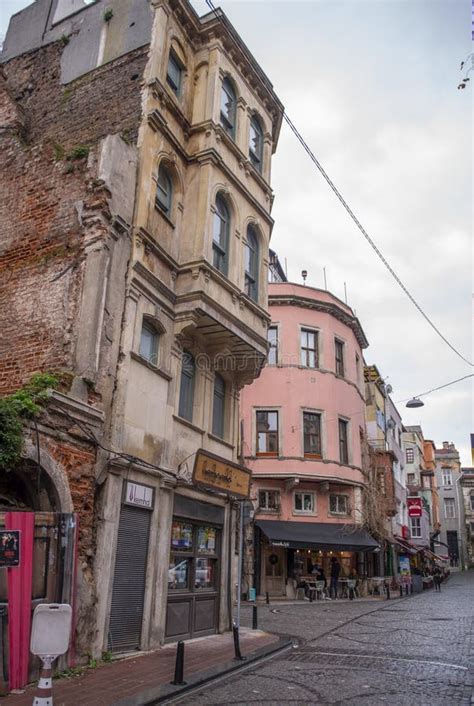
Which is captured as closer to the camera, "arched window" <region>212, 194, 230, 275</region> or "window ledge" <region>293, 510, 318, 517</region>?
"arched window" <region>212, 194, 230, 275</region>

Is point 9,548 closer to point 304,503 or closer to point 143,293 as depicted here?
point 143,293

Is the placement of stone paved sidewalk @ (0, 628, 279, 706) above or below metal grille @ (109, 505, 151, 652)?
Answer: below

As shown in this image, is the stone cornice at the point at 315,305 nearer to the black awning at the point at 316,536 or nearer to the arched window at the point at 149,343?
the black awning at the point at 316,536

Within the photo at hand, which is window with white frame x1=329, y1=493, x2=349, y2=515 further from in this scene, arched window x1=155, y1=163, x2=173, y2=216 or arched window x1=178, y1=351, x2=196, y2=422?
arched window x1=155, y1=163, x2=173, y2=216

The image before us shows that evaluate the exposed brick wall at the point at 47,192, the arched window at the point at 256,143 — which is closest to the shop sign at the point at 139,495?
the exposed brick wall at the point at 47,192

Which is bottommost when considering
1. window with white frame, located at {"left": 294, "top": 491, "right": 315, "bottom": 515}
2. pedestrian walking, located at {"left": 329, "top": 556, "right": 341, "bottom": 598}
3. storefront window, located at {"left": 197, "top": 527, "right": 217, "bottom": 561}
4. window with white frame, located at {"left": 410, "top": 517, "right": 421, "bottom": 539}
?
pedestrian walking, located at {"left": 329, "top": 556, "right": 341, "bottom": 598}

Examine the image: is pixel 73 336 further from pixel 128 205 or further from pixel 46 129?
pixel 46 129

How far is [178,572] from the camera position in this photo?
1266 centimetres

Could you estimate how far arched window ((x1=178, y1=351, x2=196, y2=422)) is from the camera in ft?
44.8

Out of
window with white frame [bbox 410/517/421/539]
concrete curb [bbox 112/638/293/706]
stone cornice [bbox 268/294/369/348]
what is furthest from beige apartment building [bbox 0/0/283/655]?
window with white frame [bbox 410/517/421/539]

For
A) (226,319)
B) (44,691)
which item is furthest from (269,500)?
(44,691)

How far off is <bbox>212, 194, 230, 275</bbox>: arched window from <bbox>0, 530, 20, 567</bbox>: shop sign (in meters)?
8.22

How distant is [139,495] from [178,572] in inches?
98.0

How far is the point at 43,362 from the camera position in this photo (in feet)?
36.1
